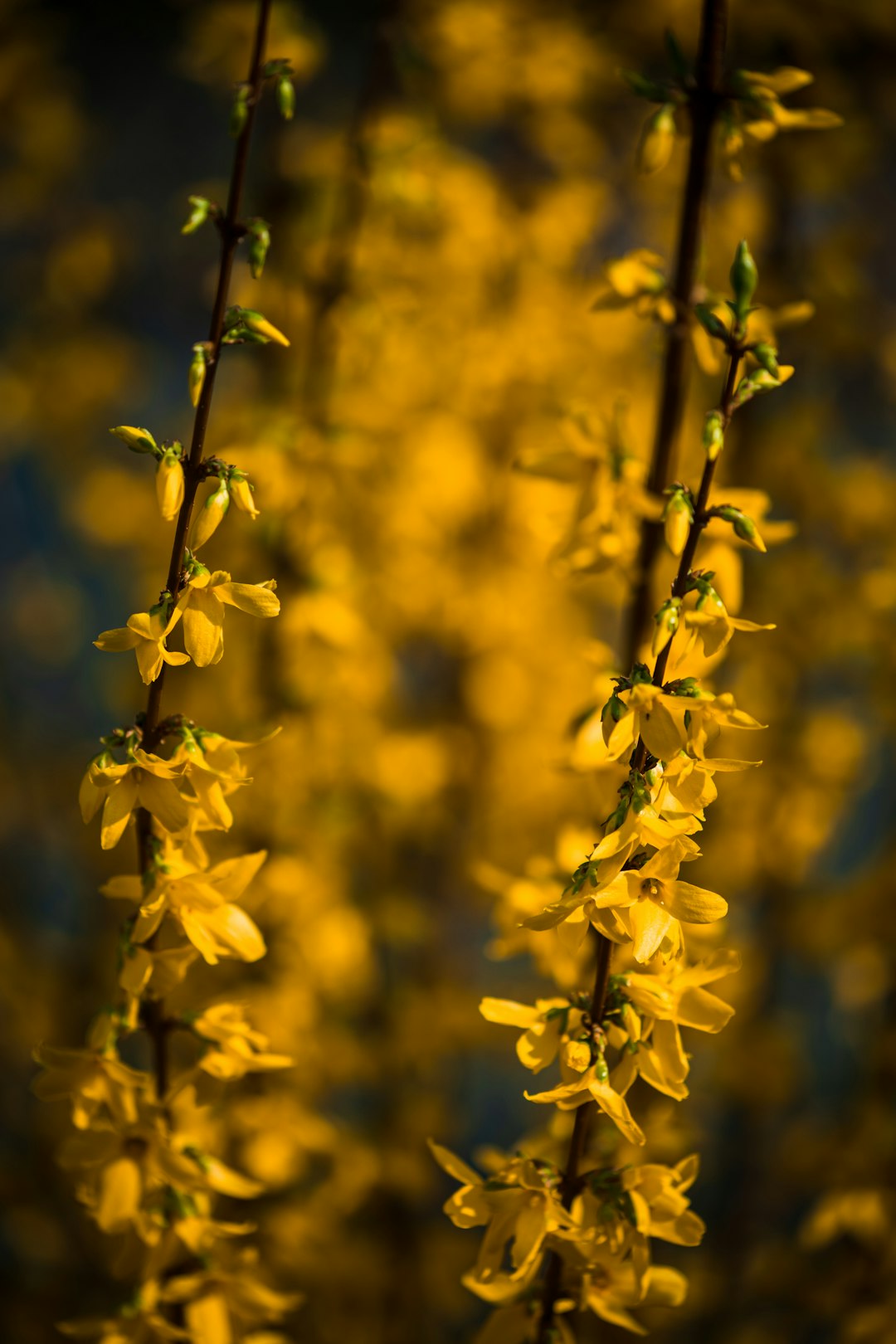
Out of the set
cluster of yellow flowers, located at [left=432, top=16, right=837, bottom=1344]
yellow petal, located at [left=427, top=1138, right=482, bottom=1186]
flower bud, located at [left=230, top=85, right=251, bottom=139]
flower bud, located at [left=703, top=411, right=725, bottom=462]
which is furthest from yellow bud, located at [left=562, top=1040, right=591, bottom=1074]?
flower bud, located at [left=230, top=85, right=251, bottom=139]

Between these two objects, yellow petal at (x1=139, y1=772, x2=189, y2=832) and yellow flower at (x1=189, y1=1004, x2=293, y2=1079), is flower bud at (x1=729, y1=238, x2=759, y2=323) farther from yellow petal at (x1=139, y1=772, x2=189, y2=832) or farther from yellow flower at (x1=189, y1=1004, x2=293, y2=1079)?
yellow flower at (x1=189, y1=1004, x2=293, y2=1079)

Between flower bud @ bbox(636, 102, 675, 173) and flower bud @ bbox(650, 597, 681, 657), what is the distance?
13.8 inches

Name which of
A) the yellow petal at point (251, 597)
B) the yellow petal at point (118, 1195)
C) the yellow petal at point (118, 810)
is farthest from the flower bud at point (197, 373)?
the yellow petal at point (118, 1195)

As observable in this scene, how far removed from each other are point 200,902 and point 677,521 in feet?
1.11

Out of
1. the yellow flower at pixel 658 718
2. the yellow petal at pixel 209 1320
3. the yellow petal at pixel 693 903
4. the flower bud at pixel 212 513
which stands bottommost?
the yellow petal at pixel 209 1320

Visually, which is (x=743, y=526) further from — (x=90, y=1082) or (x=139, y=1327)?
(x=139, y=1327)

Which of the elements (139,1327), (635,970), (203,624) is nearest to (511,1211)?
(635,970)

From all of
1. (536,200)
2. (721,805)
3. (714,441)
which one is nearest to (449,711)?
(721,805)

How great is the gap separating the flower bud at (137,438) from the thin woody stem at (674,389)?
29 centimetres

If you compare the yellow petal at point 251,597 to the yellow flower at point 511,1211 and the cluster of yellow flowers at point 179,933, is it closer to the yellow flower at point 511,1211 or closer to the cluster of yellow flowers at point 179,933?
the cluster of yellow flowers at point 179,933

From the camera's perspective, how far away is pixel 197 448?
1.86 ft

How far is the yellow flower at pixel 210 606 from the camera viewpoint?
1.81ft

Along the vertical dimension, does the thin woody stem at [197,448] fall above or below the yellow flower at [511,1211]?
above

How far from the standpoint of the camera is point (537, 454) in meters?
0.83
